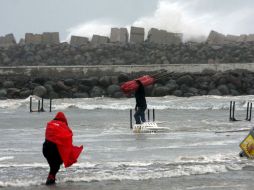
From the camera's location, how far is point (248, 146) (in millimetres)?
10680

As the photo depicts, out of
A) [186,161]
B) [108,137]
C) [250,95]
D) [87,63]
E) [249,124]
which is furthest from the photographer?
[87,63]

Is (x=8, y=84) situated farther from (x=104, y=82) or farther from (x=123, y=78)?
(x=123, y=78)

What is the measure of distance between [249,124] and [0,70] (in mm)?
26198

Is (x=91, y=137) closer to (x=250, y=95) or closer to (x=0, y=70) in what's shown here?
(x=250, y=95)

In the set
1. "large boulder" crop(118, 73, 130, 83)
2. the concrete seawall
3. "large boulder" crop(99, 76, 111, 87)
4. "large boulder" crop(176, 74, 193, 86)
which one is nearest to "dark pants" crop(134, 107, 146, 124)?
"large boulder" crop(176, 74, 193, 86)

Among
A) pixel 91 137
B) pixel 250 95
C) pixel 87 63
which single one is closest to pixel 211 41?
pixel 87 63

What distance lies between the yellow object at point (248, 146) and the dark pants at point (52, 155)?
3525mm

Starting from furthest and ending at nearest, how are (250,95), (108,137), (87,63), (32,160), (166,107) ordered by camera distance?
1. (87,63)
2. (250,95)
3. (166,107)
4. (108,137)
5. (32,160)

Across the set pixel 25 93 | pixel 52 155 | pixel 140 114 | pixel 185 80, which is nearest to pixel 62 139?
pixel 52 155

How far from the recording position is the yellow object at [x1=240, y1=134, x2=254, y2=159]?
34.9 ft

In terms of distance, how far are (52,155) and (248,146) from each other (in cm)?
370

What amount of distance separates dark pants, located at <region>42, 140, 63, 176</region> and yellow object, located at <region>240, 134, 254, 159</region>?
352 centimetres

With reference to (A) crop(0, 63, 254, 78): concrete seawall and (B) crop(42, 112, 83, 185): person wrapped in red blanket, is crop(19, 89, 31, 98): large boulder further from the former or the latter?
(B) crop(42, 112, 83, 185): person wrapped in red blanket

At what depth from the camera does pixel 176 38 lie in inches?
2072
